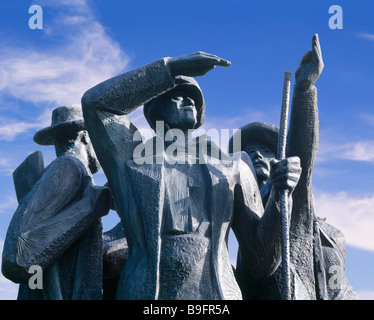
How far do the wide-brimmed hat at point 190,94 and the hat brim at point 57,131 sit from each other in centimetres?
73

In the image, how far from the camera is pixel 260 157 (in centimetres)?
871

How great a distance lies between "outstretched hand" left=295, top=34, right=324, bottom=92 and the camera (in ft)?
23.4

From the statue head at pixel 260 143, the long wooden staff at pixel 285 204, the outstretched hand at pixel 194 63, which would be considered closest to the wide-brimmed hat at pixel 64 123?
the outstretched hand at pixel 194 63

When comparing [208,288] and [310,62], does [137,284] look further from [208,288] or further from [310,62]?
[310,62]

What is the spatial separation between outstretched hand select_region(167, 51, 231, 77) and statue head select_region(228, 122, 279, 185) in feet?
5.16

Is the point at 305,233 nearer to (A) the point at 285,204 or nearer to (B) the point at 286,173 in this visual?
(A) the point at 285,204

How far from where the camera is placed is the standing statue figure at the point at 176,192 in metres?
6.66

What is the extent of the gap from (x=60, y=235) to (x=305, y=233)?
91.8 inches

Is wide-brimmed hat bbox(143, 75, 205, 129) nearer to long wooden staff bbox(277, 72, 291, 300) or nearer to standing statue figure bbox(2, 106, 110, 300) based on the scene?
standing statue figure bbox(2, 106, 110, 300)

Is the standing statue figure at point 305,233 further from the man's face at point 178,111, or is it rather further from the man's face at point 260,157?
the man's face at point 178,111

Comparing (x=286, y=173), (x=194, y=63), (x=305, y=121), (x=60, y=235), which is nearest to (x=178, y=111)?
(x=194, y=63)

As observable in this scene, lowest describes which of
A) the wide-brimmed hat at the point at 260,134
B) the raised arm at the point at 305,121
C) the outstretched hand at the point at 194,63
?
the raised arm at the point at 305,121
